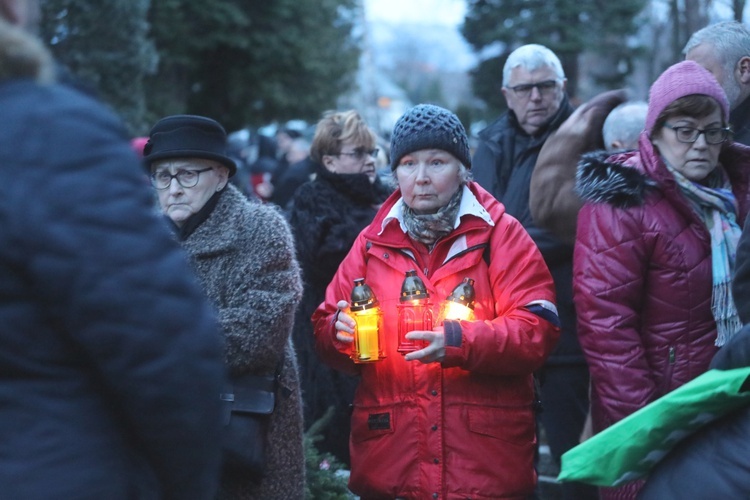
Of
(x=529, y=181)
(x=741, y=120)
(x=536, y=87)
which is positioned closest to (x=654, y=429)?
(x=741, y=120)

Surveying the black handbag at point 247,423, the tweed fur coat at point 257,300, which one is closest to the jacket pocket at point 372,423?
the tweed fur coat at point 257,300

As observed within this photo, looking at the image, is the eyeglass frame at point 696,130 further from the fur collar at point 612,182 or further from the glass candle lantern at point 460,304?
the glass candle lantern at point 460,304

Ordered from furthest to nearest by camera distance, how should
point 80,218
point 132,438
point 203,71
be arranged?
point 203,71 < point 132,438 < point 80,218

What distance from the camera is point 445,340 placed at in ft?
11.7

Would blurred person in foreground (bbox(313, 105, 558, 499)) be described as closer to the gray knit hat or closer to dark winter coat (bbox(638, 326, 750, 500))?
the gray knit hat

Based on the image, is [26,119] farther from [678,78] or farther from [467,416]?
[678,78]

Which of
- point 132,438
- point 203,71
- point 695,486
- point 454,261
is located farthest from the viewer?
point 203,71

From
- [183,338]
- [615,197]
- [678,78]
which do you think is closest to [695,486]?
[183,338]

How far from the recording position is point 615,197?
3.94 m

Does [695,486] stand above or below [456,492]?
above

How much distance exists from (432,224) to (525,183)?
1.63 m

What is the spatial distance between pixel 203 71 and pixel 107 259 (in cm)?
1869

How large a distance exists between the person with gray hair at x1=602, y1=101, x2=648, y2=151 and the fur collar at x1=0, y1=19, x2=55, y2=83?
11.8 feet

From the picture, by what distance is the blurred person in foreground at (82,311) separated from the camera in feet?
6.06
